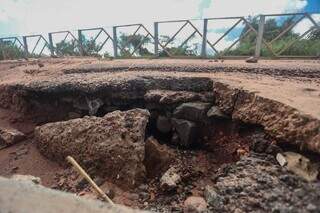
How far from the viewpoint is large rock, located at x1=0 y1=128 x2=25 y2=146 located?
4660mm

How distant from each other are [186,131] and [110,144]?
0.98 meters

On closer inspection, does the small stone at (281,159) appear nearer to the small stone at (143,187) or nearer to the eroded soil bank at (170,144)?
the eroded soil bank at (170,144)

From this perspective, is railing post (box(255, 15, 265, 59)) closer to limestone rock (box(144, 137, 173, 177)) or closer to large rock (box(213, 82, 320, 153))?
large rock (box(213, 82, 320, 153))

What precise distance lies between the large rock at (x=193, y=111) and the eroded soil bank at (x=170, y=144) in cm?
1

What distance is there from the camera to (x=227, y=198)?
223 centimetres

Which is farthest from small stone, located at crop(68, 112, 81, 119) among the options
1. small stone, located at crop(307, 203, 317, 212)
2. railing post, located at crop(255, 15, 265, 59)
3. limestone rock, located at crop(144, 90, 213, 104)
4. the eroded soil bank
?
railing post, located at crop(255, 15, 265, 59)

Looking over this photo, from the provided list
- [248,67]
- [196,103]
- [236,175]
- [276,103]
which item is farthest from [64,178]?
[248,67]

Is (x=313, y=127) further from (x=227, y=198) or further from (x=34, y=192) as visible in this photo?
(x=34, y=192)

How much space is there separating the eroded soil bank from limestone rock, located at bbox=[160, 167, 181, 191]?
1 cm

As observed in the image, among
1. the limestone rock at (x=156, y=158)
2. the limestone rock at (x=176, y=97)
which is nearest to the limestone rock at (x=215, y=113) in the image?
the limestone rock at (x=176, y=97)

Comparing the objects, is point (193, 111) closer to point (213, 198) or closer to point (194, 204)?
point (194, 204)

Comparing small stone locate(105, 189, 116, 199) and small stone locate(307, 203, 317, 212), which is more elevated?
small stone locate(307, 203, 317, 212)

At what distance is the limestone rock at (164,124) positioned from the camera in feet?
13.5

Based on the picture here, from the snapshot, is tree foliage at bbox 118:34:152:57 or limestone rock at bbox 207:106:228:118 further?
tree foliage at bbox 118:34:152:57
